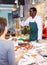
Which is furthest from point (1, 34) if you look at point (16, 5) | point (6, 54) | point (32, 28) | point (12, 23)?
point (16, 5)

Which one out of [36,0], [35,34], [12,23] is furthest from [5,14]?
[35,34]

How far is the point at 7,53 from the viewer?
168 cm

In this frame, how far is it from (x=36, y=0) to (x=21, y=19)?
0.68 m

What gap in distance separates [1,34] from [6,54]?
0.60 feet

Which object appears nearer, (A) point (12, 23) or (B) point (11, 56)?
(B) point (11, 56)

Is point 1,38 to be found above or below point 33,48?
above

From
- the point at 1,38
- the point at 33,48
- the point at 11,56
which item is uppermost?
the point at 1,38

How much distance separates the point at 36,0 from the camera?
502 centimetres

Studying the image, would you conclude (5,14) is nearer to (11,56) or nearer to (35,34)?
(35,34)

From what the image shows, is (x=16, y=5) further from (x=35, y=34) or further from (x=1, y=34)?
(x=1, y=34)

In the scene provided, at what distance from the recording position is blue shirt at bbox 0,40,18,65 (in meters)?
1.67

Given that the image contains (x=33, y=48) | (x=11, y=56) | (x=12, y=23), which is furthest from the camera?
(x=12, y=23)

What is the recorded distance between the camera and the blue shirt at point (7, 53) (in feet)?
5.46

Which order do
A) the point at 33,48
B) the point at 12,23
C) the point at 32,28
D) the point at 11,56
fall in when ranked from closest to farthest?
the point at 11,56, the point at 33,48, the point at 32,28, the point at 12,23
